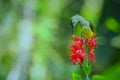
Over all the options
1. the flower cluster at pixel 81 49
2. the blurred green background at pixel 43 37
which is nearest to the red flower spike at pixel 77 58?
the flower cluster at pixel 81 49

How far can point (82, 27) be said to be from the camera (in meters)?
0.91

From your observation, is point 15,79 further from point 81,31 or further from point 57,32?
point 81,31

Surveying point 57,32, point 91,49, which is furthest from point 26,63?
point 91,49

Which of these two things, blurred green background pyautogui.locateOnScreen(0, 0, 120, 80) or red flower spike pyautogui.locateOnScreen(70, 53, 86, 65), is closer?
red flower spike pyautogui.locateOnScreen(70, 53, 86, 65)

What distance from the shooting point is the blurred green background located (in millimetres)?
3453

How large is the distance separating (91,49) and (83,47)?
2cm

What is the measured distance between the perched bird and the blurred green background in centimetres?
228

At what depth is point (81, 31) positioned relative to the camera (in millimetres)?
926

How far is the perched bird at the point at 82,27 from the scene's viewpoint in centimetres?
91

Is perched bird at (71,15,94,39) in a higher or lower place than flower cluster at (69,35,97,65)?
higher

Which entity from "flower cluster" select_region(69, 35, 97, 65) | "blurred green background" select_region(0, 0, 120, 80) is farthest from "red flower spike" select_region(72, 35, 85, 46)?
"blurred green background" select_region(0, 0, 120, 80)

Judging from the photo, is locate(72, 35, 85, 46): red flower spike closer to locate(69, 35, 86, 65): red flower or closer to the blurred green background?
locate(69, 35, 86, 65): red flower

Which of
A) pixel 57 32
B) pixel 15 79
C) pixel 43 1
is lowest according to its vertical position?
pixel 15 79

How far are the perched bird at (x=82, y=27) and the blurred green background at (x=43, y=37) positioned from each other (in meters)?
2.28
